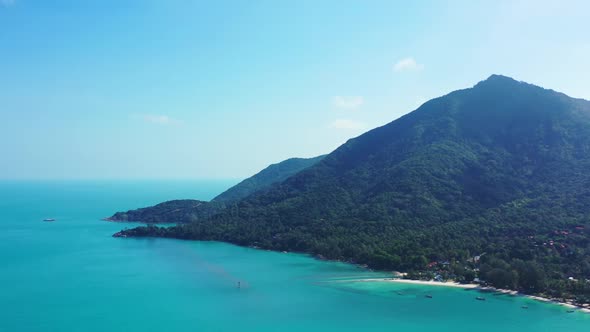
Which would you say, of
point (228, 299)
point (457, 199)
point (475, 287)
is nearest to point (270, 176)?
point (457, 199)

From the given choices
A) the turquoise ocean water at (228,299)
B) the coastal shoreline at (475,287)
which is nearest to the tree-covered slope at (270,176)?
the turquoise ocean water at (228,299)

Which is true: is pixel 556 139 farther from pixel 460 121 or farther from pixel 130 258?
pixel 130 258

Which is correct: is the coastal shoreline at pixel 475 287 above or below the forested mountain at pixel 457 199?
below

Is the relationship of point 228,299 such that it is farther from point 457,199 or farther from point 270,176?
point 270,176

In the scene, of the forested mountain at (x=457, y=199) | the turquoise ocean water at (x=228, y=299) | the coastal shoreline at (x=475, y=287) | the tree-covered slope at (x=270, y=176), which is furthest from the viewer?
the tree-covered slope at (x=270, y=176)

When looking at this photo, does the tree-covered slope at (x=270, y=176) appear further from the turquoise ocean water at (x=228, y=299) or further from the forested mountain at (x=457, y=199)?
the turquoise ocean water at (x=228, y=299)
